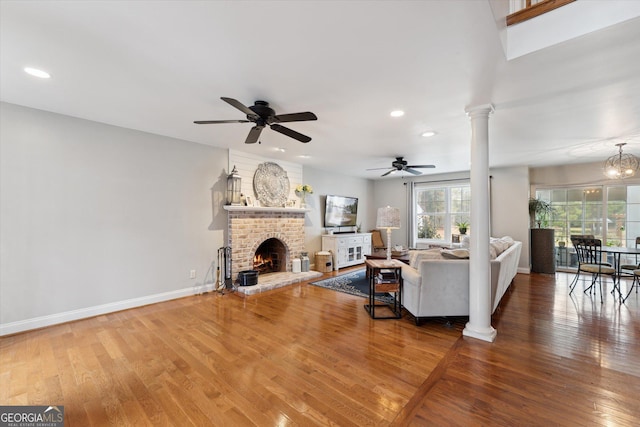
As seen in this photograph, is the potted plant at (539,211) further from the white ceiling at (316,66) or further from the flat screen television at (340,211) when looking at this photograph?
the flat screen television at (340,211)

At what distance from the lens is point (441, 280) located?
3045 mm

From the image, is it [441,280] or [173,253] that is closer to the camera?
[441,280]

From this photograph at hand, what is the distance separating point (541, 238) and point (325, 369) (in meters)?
6.43

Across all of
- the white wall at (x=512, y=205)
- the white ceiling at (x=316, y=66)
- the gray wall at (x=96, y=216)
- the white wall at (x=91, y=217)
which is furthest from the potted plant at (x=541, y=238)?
the white wall at (x=91, y=217)

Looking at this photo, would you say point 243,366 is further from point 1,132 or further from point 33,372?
point 1,132

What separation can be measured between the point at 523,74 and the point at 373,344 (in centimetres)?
286

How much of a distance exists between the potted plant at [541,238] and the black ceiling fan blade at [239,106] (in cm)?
682

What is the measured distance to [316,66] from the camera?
7.02 feet

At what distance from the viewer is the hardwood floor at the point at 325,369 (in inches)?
67.7

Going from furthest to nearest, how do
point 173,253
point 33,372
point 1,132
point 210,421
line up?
point 173,253 → point 1,132 → point 33,372 → point 210,421

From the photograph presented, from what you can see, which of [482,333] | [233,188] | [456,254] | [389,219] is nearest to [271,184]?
[233,188]

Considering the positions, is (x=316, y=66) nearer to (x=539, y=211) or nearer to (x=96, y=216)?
(x=96, y=216)

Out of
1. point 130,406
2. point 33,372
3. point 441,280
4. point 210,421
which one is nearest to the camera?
point 210,421

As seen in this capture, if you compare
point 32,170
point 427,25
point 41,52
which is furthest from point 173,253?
point 427,25
